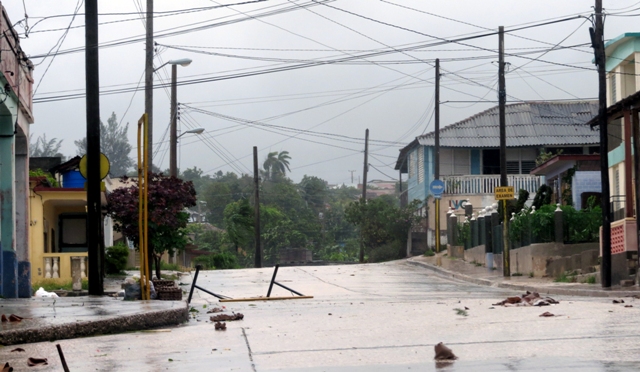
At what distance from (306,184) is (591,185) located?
6806 cm

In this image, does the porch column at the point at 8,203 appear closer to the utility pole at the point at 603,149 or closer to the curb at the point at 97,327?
the curb at the point at 97,327

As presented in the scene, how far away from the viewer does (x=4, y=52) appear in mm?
18766

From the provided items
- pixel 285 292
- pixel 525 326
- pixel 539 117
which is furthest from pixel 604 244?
pixel 539 117

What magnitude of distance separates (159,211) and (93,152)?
5862mm

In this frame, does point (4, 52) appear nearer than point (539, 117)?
Yes

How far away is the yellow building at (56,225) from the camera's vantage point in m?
26.8

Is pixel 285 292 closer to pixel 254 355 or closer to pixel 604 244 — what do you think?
pixel 604 244

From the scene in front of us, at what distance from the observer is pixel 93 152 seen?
17.4 metres

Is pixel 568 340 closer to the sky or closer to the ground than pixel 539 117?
closer to the ground

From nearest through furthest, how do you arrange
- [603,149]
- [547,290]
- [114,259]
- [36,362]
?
[36,362] < [603,149] < [547,290] < [114,259]

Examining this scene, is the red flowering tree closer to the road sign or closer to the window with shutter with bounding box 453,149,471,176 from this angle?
the road sign

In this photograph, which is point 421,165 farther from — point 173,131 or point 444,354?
point 444,354

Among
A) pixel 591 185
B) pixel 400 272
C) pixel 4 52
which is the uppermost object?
pixel 4 52

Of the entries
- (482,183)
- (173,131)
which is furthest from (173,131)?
(482,183)
